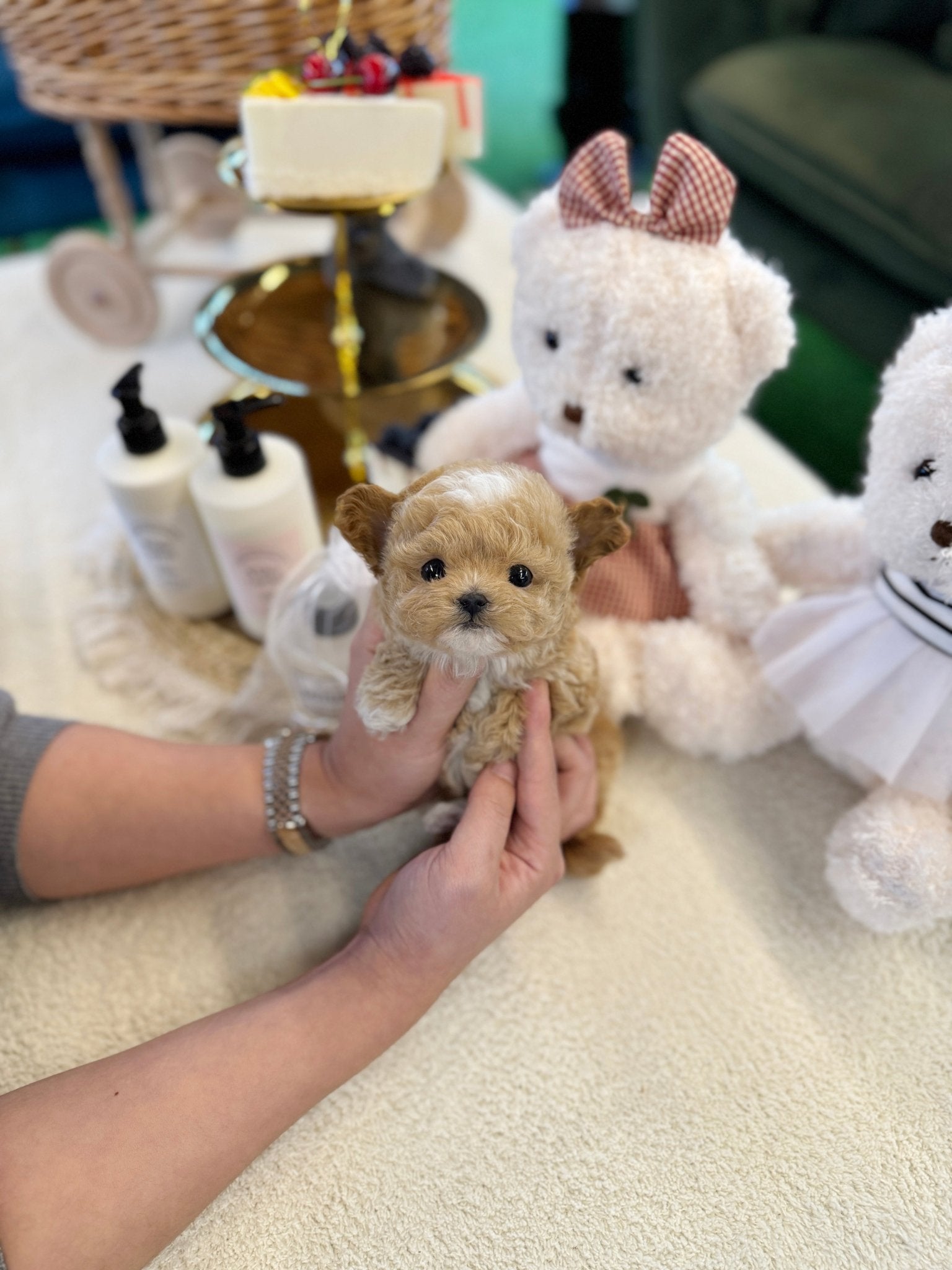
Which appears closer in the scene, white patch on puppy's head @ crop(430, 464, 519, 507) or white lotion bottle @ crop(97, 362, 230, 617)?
white patch on puppy's head @ crop(430, 464, 519, 507)

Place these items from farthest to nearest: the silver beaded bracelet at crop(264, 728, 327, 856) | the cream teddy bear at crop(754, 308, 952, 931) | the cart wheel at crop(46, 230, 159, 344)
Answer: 1. the cart wheel at crop(46, 230, 159, 344)
2. the silver beaded bracelet at crop(264, 728, 327, 856)
3. the cream teddy bear at crop(754, 308, 952, 931)

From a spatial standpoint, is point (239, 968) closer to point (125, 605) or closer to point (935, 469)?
point (125, 605)

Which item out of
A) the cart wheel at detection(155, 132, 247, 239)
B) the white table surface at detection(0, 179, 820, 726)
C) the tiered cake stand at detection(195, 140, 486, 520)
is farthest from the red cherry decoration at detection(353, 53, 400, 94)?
the cart wheel at detection(155, 132, 247, 239)

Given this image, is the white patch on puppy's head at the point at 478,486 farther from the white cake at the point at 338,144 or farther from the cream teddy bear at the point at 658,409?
the white cake at the point at 338,144

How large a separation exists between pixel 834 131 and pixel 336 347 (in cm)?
77

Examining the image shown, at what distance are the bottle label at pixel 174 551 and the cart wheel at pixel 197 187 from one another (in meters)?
0.82

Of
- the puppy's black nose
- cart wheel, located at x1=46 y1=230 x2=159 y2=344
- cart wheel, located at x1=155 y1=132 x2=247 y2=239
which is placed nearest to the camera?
the puppy's black nose

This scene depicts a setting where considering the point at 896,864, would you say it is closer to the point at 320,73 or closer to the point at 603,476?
the point at 603,476

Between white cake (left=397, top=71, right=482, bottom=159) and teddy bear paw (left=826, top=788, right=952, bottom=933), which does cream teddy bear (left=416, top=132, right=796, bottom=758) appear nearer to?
teddy bear paw (left=826, top=788, right=952, bottom=933)

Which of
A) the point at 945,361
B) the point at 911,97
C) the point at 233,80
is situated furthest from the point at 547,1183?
the point at 911,97

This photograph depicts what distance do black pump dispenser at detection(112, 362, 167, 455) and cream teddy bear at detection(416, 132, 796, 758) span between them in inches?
9.6

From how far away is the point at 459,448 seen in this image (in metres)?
0.73

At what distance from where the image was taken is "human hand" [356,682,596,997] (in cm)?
48

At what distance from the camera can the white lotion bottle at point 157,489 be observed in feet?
2.14
